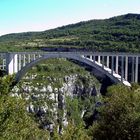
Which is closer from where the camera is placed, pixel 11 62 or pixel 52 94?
pixel 11 62

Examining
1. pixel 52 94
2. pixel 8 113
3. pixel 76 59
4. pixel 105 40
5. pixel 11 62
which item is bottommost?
pixel 52 94

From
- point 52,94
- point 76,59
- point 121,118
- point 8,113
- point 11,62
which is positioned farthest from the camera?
point 52,94

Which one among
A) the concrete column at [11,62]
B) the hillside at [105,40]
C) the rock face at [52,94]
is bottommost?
the rock face at [52,94]

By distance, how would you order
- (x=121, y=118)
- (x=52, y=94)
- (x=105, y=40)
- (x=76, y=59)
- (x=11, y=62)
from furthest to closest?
(x=105, y=40)
(x=52, y=94)
(x=11, y=62)
(x=76, y=59)
(x=121, y=118)

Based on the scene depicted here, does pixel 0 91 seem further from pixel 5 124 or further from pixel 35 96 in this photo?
pixel 35 96

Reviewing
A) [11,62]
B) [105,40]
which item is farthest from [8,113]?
[105,40]

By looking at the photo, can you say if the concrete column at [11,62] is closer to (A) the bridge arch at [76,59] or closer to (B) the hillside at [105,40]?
(A) the bridge arch at [76,59]

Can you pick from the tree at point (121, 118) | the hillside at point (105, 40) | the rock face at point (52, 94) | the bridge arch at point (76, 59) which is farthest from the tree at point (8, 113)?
the hillside at point (105, 40)

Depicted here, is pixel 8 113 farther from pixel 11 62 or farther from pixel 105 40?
pixel 105 40
